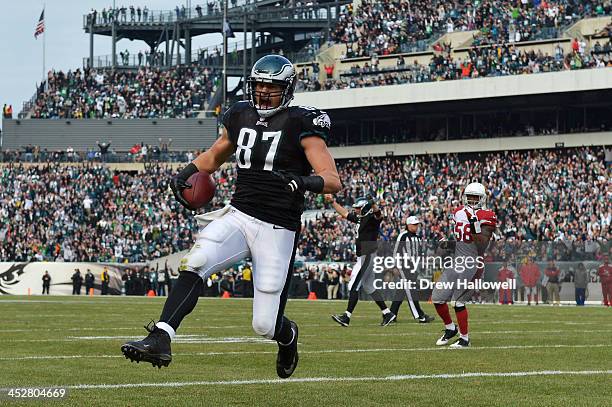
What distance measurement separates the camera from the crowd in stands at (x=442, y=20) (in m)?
45.8

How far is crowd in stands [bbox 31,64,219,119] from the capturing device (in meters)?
55.9

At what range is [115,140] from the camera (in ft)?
180

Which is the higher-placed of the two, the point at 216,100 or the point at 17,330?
the point at 216,100

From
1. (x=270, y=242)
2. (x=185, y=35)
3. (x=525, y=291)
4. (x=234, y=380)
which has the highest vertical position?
(x=185, y=35)

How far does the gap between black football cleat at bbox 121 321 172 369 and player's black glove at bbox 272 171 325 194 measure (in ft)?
3.85

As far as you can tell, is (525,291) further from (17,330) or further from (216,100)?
(216,100)

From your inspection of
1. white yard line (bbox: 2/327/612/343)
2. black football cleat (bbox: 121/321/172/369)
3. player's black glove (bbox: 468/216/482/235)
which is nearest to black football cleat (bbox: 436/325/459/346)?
player's black glove (bbox: 468/216/482/235)

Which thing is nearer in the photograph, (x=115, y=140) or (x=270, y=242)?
(x=270, y=242)

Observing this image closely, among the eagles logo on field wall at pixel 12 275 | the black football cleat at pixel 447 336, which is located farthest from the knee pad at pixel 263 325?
the eagles logo on field wall at pixel 12 275

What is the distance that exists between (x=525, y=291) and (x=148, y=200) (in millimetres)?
21374

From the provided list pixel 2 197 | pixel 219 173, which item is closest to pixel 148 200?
pixel 219 173

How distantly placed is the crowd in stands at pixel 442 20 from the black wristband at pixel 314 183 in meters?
40.4

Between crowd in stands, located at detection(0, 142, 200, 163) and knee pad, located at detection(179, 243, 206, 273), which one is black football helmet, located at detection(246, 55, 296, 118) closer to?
knee pad, located at detection(179, 243, 206, 273)

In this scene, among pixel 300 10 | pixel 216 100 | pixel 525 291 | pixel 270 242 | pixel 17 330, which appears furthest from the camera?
pixel 300 10
